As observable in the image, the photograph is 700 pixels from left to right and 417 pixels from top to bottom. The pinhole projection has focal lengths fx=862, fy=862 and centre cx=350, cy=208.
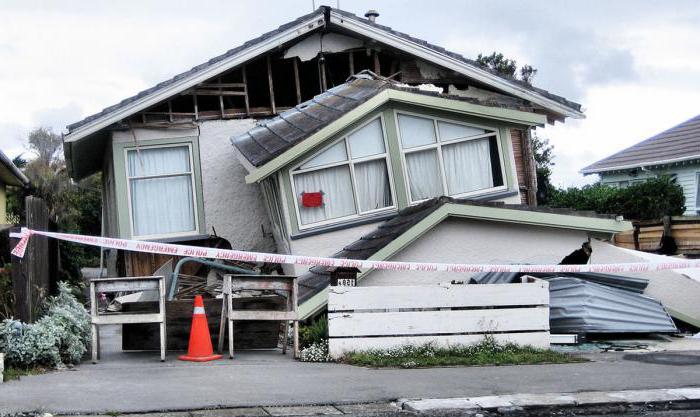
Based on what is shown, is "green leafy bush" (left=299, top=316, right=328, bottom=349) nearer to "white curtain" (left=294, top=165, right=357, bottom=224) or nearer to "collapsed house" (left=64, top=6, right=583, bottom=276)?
"collapsed house" (left=64, top=6, right=583, bottom=276)

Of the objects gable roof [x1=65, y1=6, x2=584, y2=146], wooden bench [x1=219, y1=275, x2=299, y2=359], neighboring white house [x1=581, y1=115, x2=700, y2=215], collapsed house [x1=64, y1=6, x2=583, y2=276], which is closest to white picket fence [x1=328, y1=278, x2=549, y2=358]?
wooden bench [x1=219, y1=275, x2=299, y2=359]

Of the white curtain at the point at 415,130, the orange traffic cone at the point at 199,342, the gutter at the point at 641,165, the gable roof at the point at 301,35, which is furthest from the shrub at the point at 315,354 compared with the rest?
the gutter at the point at 641,165

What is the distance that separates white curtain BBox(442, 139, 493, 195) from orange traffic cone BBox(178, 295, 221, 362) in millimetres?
6185

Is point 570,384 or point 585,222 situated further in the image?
point 585,222

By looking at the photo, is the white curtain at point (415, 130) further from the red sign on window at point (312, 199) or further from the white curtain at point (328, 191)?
the red sign on window at point (312, 199)

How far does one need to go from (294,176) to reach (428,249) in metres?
2.65

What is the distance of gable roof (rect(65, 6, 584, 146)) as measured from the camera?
54.8 ft

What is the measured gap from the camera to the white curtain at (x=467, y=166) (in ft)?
49.6

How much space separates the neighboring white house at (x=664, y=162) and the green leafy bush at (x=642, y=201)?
2651mm

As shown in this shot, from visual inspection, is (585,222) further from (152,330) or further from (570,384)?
(152,330)

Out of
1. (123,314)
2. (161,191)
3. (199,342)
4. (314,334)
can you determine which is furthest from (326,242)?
(161,191)

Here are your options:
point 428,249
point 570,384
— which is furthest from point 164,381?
point 428,249

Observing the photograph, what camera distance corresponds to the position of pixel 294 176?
14234 millimetres

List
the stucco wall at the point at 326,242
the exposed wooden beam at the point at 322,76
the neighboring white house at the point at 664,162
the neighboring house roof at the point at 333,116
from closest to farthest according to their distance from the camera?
1. the neighboring house roof at the point at 333,116
2. the stucco wall at the point at 326,242
3. the exposed wooden beam at the point at 322,76
4. the neighboring white house at the point at 664,162
